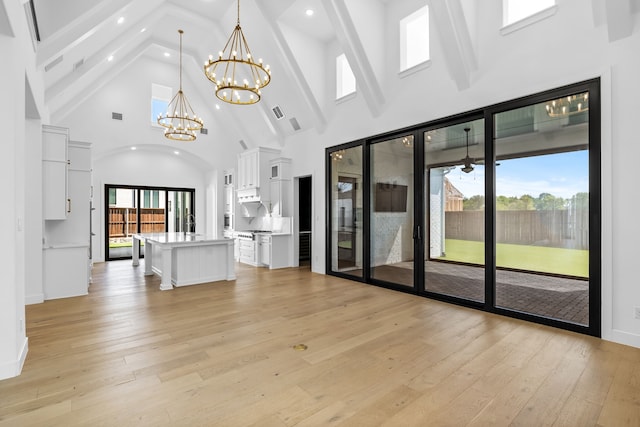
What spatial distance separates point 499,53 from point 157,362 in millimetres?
5176

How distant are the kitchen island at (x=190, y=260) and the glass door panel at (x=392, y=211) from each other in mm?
2860

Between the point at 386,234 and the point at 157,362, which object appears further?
the point at 386,234

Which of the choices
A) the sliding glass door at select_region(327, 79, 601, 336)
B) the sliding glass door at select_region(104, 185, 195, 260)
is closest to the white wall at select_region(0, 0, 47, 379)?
the sliding glass door at select_region(327, 79, 601, 336)

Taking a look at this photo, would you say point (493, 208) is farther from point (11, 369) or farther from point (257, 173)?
point (257, 173)

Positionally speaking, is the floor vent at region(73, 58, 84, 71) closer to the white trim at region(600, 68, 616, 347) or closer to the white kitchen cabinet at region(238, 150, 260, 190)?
the white kitchen cabinet at region(238, 150, 260, 190)

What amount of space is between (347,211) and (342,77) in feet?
9.17

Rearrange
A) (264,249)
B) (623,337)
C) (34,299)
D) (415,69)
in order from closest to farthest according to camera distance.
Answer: (623,337) < (34,299) < (415,69) < (264,249)

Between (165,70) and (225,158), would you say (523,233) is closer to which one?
(225,158)

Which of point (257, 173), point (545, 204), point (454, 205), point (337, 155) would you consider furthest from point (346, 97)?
point (545, 204)

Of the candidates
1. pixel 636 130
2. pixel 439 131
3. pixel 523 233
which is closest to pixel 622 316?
pixel 523 233

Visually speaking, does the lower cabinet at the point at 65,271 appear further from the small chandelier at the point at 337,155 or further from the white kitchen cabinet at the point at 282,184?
the small chandelier at the point at 337,155

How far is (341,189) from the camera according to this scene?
21.7 ft

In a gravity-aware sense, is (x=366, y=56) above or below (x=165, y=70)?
below

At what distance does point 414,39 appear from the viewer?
5.15 metres
